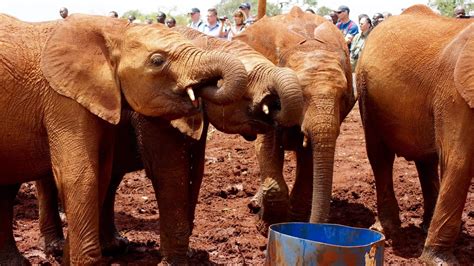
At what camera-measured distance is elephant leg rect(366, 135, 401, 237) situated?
372 inches

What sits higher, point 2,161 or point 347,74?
point 347,74

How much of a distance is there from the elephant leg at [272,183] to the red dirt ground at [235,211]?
248 millimetres

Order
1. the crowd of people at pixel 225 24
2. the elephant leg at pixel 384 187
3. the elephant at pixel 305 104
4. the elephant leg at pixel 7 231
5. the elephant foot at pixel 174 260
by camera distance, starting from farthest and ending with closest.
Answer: the crowd of people at pixel 225 24 < the elephant leg at pixel 384 187 < the elephant at pixel 305 104 < the elephant leg at pixel 7 231 < the elephant foot at pixel 174 260

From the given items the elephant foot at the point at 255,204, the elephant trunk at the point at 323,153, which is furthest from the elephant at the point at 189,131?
the elephant foot at the point at 255,204

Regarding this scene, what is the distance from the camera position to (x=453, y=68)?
8.10 metres

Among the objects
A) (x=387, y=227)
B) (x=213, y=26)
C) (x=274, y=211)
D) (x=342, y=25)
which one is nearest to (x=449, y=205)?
(x=387, y=227)

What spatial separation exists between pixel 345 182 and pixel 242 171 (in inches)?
53.5

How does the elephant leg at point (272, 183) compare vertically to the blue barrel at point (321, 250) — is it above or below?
above

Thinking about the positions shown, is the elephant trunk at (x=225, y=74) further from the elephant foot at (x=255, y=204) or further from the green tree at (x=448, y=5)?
the green tree at (x=448, y=5)

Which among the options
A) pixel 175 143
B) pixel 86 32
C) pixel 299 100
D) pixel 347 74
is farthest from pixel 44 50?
pixel 347 74

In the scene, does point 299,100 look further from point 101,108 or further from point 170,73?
point 101,108

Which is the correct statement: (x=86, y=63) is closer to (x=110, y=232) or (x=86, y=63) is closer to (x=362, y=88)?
(x=110, y=232)

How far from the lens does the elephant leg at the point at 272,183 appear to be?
899 cm

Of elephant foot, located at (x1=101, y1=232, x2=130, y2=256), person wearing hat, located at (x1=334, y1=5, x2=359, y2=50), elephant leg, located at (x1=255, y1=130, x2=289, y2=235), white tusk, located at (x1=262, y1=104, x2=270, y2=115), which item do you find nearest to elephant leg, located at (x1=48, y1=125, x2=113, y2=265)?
white tusk, located at (x1=262, y1=104, x2=270, y2=115)
